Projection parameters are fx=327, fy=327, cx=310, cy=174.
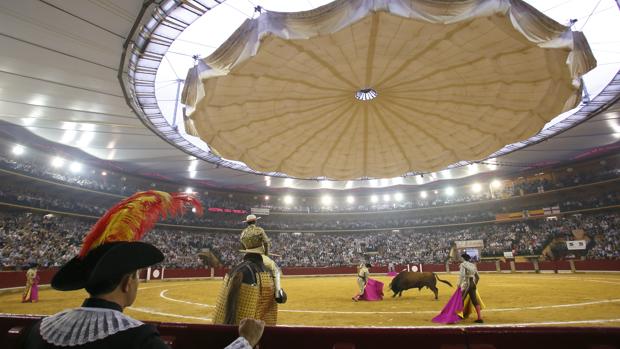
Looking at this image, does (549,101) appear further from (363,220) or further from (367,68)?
(363,220)

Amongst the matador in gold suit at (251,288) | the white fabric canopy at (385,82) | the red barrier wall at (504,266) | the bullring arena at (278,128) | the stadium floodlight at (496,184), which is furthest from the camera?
the stadium floodlight at (496,184)

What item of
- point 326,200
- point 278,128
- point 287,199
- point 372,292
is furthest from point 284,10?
point 326,200

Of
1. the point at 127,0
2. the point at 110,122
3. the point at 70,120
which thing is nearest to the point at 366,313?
the point at 127,0

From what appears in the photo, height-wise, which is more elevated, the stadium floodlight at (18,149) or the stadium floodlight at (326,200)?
the stadium floodlight at (18,149)

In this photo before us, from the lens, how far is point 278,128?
12.3 m

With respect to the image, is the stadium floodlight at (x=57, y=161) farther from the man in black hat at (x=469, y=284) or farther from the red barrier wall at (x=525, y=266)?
the red barrier wall at (x=525, y=266)

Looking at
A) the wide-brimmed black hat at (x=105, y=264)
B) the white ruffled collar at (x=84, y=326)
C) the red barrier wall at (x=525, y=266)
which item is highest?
the wide-brimmed black hat at (x=105, y=264)

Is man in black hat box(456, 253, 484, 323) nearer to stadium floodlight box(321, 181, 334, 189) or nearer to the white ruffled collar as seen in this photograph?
the white ruffled collar

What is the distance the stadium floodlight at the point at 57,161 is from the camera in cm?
2870

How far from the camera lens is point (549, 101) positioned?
10695mm

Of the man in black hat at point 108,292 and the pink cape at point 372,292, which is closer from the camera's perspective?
the man in black hat at point 108,292

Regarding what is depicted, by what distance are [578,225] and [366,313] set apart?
110 feet

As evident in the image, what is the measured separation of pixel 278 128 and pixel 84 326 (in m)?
11.1

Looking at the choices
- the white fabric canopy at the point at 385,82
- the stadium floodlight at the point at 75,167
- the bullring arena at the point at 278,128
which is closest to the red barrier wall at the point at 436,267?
the bullring arena at the point at 278,128
